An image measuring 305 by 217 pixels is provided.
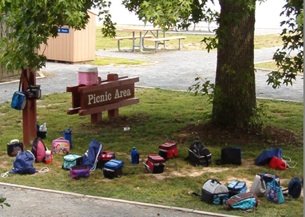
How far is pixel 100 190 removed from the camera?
766 cm

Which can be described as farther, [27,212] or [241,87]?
[241,87]

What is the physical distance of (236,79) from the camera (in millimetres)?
10609

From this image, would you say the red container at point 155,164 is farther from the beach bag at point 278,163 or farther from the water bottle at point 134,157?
the beach bag at point 278,163

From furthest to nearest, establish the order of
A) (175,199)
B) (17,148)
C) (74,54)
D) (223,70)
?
(74,54) → (223,70) → (17,148) → (175,199)

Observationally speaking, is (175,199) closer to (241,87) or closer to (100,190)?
(100,190)

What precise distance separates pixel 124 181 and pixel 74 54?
14.0 meters

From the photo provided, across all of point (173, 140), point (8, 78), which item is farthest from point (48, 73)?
point (173, 140)

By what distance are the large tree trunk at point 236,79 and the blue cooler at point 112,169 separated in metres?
2.70

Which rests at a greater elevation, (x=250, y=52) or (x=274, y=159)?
(x=250, y=52)

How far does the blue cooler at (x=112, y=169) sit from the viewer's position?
819 centimetres

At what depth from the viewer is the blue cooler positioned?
8.19 meters

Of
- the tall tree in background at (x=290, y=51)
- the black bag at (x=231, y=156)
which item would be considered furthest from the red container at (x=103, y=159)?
the tall tree in background at (x=290, y=51)

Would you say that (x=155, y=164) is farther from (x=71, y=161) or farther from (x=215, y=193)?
(x=215, y=193)

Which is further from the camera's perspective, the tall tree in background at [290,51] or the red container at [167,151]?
the red container at [167,151]
